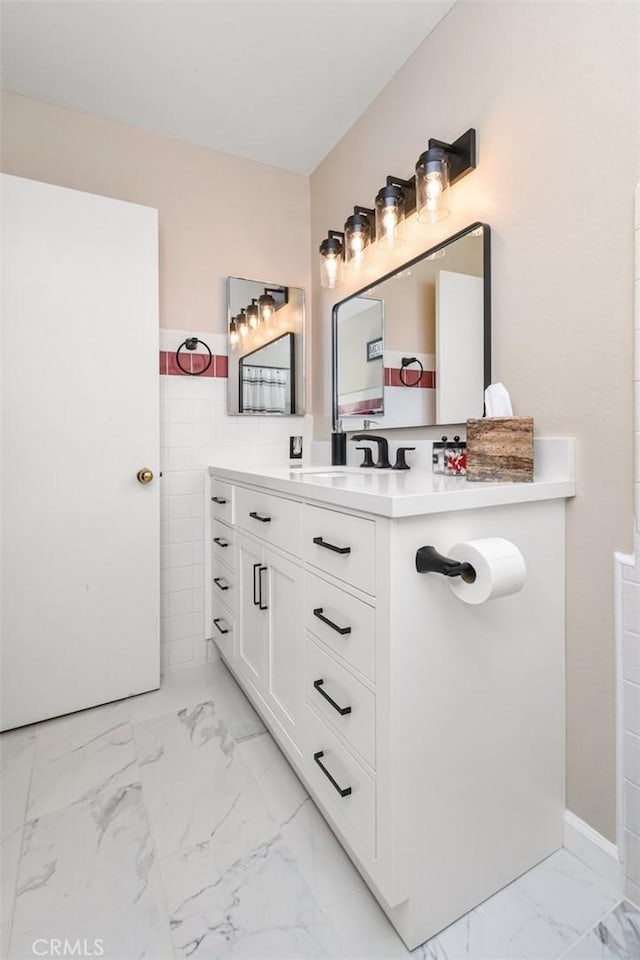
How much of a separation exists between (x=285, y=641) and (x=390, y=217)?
150 centimetres

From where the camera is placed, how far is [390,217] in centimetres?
171

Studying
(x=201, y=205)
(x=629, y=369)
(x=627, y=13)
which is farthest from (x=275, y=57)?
(x=629, y=369)

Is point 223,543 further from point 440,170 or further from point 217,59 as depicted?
point 217,59

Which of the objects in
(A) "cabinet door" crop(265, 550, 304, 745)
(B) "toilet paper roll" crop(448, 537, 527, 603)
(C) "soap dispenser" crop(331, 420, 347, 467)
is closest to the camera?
(B) "toilet paper roll" crop(448, 537, 527, 603)

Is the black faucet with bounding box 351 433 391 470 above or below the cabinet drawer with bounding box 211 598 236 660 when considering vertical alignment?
above

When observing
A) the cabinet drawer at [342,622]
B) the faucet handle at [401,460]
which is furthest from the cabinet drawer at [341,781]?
the faucet handle at [401,460]

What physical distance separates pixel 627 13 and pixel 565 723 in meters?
1.64

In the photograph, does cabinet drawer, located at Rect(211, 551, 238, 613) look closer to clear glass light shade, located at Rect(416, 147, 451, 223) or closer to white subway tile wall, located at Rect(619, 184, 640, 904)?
white subway tile wall, located at Rect(619, 184, 640, 904)

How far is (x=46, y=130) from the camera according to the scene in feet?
6.36

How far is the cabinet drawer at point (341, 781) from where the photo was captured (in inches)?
39.2

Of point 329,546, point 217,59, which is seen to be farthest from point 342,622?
point 217,59

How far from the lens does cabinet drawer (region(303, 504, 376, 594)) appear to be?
0.97 metres

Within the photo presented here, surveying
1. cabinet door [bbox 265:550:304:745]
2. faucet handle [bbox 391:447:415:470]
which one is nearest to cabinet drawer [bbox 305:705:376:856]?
cabinet door [bbox 265:550:304:745]

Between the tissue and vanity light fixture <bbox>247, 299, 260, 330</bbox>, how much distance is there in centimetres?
137
